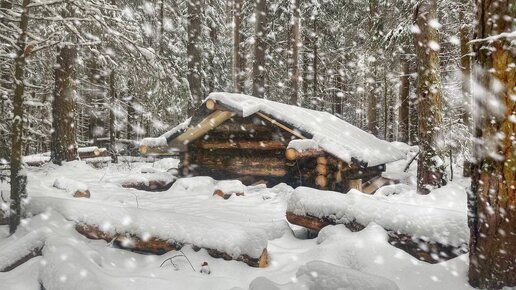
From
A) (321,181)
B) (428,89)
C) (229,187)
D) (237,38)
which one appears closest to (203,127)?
(229,187)

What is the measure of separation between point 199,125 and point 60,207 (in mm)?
6281

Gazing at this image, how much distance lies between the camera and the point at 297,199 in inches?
209

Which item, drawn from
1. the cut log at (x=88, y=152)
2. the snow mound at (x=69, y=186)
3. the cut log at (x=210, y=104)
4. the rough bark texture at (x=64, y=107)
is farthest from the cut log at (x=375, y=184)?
the cut log at (x=88, y=152)

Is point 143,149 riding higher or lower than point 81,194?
higher

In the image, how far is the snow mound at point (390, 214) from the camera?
3994mm

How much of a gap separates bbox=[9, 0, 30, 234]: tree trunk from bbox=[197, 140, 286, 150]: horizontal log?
21.6 feet

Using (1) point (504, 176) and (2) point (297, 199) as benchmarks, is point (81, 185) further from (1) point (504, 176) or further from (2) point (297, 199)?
(1) point (504, 176)

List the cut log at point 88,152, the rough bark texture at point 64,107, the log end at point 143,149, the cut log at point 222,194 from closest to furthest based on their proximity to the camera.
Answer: the cut log at point 222,194, the log end at point 143,149, the rough bark texture at point 64,107, the cut log at point 88,152

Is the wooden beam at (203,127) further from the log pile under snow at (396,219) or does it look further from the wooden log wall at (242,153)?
the log pile under snow at (396,219)

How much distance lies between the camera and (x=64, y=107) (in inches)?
452

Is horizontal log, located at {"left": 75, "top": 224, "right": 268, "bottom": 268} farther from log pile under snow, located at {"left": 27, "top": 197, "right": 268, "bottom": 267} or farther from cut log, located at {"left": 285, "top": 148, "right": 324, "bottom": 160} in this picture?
cut log, located at {"left": 285, "top": 148, "right": 324, "bottom": 160}

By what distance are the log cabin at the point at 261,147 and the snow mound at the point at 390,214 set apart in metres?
3.37

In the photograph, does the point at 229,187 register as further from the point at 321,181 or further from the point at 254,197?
the point at 321,181

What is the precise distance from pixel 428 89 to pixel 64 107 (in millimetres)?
10477
